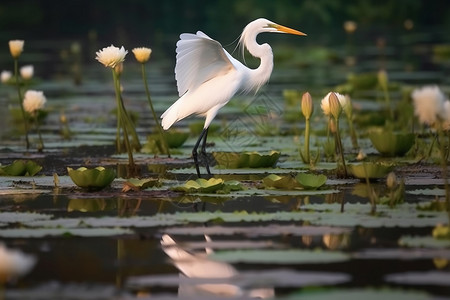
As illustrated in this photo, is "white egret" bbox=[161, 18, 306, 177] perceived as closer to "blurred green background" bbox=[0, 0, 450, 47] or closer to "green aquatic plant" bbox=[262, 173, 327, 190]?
"green aquatic plant" bbox=[262, 173, 327, 190]

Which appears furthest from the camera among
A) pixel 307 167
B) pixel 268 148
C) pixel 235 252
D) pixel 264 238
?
pixel 268 148

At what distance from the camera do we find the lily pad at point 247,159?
7.31 m

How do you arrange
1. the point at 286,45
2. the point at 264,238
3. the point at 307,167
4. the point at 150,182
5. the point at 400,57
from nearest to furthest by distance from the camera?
the point at 264,238, the point at 150,182, the point at 307,167, the point at 400,57, the point at 286,45

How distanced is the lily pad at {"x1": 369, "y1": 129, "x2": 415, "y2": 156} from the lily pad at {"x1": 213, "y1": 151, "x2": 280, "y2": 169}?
0.85m

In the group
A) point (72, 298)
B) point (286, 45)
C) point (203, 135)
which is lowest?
point (72, 298)

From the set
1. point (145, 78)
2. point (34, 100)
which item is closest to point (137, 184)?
point (145, 78)

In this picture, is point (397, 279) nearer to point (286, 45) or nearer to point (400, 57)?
point (400, 57)

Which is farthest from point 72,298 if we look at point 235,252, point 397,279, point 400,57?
point 400,57

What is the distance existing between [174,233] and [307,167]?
234 cm

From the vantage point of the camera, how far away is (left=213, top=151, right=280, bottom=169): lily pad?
7.31 meters

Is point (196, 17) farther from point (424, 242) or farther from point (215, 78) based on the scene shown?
point (424, 242)

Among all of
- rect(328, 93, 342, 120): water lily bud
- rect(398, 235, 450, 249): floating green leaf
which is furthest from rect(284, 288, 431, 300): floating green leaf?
rect(328, 93, 342, 120): water lily bud

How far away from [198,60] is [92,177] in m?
1.47

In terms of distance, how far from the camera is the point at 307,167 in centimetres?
732
